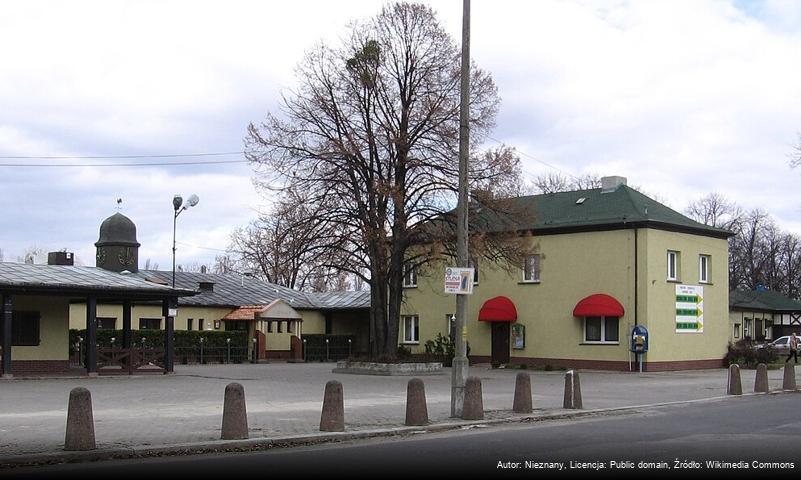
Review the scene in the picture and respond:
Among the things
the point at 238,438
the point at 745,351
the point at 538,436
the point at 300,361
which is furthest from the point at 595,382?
the point at 300,361

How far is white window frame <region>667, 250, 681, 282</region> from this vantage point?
38.8 meters

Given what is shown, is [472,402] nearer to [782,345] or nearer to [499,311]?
[499,311]

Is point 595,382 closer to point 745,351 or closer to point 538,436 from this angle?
point 745,351

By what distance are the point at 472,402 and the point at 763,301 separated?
57163 mm

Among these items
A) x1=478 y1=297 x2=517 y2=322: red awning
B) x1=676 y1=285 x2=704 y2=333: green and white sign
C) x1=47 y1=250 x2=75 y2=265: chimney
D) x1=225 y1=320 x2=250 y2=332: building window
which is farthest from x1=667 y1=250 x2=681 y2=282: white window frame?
x1=47 y1=250 x2=75 y2=265: chimney

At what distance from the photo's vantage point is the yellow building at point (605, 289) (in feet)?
123

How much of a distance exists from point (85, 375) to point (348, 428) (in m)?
19.1

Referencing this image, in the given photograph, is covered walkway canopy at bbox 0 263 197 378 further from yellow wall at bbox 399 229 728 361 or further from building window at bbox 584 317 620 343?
building window at bbox 584 317 620 343

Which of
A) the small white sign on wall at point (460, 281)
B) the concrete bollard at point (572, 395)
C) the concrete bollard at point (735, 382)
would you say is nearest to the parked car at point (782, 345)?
the concrete bollard at point (735, 382)

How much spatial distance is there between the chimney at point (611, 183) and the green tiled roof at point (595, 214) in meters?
0.18

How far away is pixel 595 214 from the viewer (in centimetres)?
4003

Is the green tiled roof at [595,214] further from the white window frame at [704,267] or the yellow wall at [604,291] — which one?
the white window frame at [704,267]

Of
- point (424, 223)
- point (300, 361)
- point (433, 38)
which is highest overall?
point (433, 38)

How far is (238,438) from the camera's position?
13.8 m
